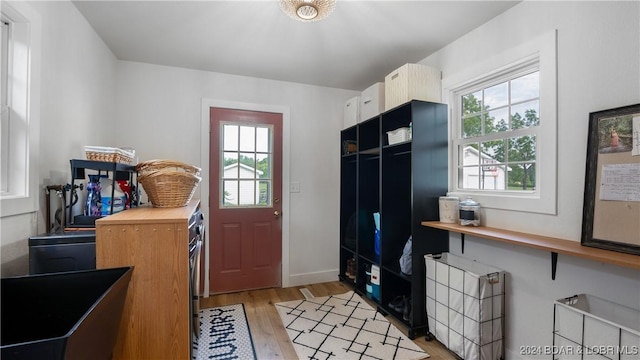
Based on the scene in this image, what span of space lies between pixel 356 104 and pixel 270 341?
237 cm

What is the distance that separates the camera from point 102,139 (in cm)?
227

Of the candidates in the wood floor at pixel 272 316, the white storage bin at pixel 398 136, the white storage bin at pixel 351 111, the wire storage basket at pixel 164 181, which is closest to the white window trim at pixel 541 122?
the white storage bin at pixel 398 136

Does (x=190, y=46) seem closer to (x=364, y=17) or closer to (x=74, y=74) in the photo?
(x=74, y=74)

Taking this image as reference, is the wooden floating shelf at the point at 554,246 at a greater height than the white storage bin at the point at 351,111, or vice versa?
Answer: the white storage bin at the point at 351,111

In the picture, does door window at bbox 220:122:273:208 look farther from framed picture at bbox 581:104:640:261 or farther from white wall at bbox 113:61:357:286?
framed picture at bbox 581:104:640:261

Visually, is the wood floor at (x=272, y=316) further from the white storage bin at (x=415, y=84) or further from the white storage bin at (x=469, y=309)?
the white storage bin at (x=415, y=84)

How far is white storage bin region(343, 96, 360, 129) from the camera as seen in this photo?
9.84ft

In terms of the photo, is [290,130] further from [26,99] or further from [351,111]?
[26,99]

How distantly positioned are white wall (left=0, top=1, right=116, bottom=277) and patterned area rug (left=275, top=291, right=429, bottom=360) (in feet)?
5.57

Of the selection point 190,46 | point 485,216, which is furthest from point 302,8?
point 485,216

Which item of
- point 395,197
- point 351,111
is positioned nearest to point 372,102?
point 351,111

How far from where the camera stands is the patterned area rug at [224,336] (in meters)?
1.92

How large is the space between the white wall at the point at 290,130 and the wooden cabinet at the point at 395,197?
194 millimetres

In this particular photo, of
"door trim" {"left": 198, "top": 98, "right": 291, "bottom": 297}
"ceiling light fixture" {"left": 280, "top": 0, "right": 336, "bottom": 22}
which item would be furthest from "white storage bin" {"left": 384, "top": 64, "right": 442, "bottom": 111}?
"door trim" {"left": 198, "top": 98, "right": 291, "bottom": 297}
